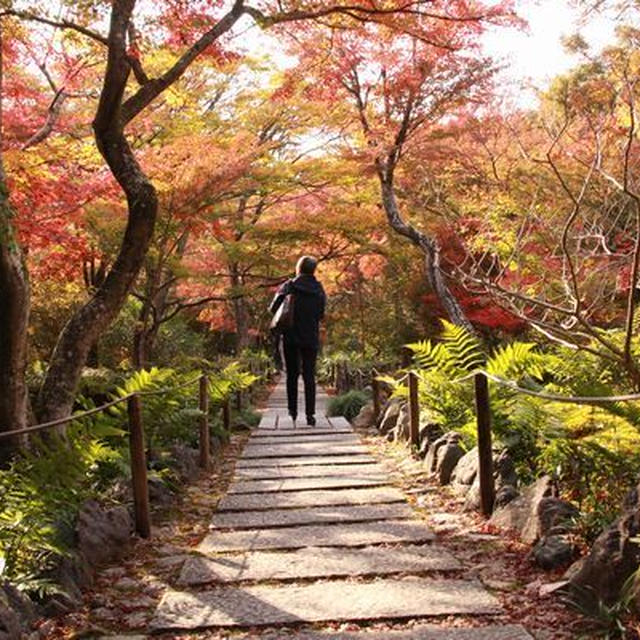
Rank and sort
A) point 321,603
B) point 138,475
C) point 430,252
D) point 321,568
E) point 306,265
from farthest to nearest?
point 430,252 < point 306,265 < point 138,475 < point 321,568 < point 321,603

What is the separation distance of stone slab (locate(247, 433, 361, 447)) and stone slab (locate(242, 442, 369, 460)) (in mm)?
149

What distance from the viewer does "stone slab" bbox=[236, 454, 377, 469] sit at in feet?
23.0

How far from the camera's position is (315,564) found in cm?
384

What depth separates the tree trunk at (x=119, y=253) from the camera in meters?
5.74

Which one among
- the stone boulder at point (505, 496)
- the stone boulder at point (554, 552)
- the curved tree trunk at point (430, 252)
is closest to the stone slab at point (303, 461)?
the stone boulder at point (505, 496)

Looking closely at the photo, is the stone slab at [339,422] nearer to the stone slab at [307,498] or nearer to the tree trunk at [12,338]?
the stone slab at [307,498]

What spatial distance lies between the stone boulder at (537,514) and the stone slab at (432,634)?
1.04 m

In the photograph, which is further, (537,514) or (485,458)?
(485,458)

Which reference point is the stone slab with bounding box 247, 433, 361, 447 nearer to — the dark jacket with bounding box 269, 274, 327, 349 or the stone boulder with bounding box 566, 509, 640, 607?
the dark jacket with bounding box 269, 274, 327, 349

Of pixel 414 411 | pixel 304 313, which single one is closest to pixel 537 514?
pixel 414 411

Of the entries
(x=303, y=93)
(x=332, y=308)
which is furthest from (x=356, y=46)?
(x=332, y=308)

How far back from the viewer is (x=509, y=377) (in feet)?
20.9

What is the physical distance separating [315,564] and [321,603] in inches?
23.0

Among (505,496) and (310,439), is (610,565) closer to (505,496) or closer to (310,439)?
(505,496)
